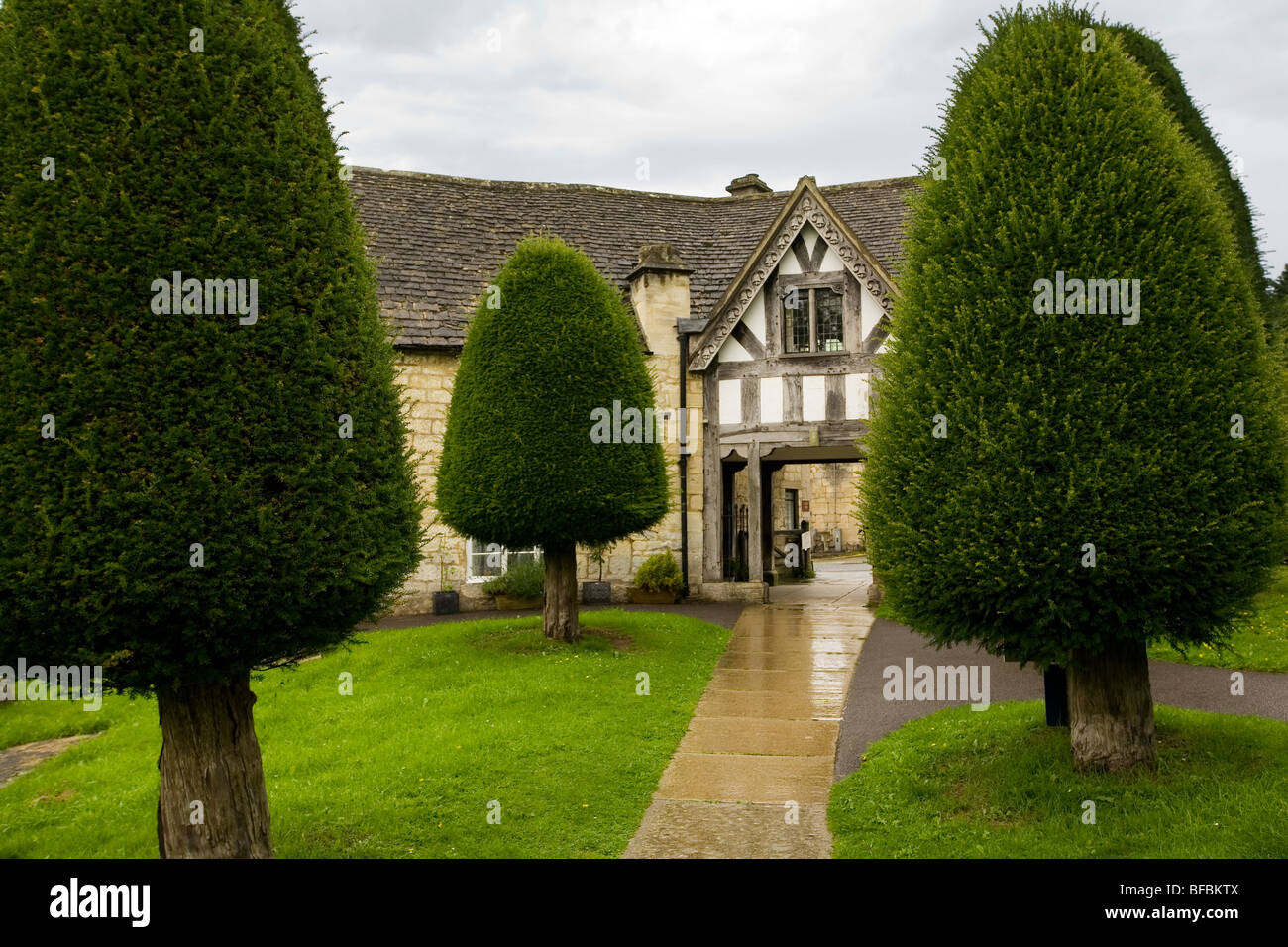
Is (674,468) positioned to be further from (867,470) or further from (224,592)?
(224,592)

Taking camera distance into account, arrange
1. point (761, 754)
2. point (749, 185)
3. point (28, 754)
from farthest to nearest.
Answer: point (749, 185) → point (28, 754) → point (761, 754)

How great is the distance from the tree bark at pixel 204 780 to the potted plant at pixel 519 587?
12.1 metres

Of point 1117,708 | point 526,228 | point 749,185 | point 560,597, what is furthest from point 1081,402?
point 749,185

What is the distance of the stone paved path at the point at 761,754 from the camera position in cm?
654

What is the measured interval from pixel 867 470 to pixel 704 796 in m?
2.82

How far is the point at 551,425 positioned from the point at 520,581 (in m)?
5.79

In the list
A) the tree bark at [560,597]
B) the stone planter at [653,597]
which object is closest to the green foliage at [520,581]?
the stone planter at [653,597]

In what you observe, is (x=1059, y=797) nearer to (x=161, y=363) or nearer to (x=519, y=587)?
(x=161, y=363)

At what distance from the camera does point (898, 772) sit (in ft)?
24.5

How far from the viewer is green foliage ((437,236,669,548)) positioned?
1262cm

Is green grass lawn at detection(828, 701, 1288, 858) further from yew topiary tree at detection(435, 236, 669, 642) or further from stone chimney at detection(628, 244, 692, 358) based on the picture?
stone chimney at detection(628, 244, 692, 358)

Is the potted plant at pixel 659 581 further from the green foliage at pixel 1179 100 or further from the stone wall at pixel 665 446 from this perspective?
the green foliage at pixel 1179 100

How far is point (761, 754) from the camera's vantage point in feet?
28.5

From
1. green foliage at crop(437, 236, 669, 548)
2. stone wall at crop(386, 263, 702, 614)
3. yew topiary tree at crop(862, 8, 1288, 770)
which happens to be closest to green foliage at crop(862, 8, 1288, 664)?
yew topiary tree at crop(862, 8, 1288, 770)
